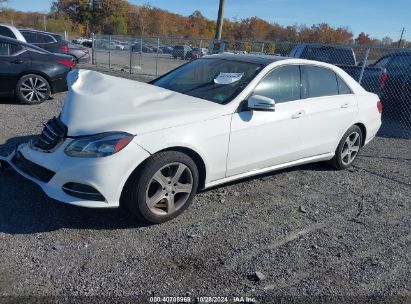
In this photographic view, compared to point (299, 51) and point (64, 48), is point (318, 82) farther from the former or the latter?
point (64, 48)

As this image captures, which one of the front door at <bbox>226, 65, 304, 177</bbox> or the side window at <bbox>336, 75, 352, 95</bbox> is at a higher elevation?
the side window at <bbox>336, 75, 352, 95</bbox>

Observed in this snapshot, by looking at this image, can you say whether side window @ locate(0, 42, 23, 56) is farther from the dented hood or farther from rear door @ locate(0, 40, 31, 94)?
the dented hood

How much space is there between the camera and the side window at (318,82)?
15.4 feet

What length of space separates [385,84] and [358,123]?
5244mm

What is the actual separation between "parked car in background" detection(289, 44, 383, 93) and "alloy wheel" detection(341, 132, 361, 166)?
17.3ft

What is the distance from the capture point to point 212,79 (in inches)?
174

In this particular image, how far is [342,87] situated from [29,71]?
627 cm

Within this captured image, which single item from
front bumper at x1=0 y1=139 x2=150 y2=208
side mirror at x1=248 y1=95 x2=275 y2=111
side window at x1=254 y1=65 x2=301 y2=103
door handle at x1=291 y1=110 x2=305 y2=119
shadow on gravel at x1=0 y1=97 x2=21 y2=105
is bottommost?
shadow on gravel at x1=0 y1=97 x2=21 y2=105

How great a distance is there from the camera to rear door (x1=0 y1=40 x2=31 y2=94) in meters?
7.71

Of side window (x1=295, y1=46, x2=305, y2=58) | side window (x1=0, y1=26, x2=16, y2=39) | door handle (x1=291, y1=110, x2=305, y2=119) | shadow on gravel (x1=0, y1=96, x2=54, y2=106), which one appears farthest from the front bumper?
side window (x1=0, y1=26, x2=16, y2=39)

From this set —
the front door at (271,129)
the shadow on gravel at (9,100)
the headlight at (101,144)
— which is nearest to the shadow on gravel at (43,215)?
the headlight at (101,144)

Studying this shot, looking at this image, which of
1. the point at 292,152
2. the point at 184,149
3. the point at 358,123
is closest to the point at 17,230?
the point at 184,149

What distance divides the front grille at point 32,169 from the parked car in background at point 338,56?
884 centimetres

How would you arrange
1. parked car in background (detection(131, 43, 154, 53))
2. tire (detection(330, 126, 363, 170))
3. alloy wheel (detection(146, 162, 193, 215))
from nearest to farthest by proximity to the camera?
alloy wheel (detection(146, 162, 193, 215)) < tire (detection(330, 126, 363, 170)) < parked car in background (detection(131, 43, 154, 53))
